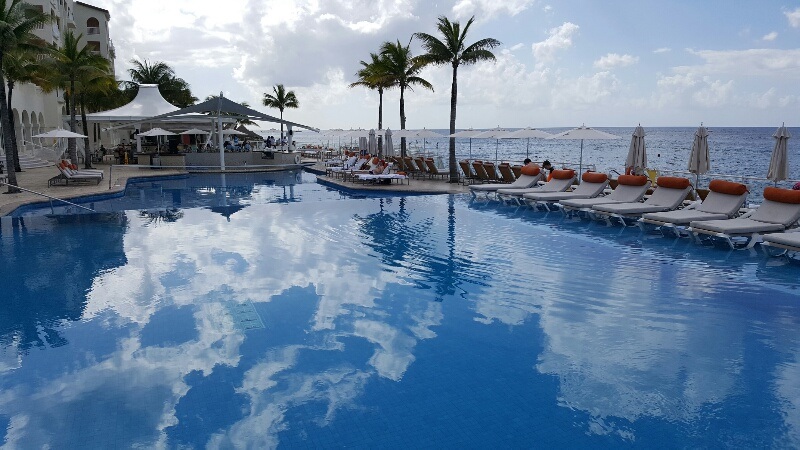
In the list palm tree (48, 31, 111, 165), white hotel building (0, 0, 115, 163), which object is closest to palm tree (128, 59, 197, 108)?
white hotel building (0, 0, 115, 163)

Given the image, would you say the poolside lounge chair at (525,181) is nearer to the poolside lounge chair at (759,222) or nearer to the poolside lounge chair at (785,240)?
the poolside lounge chair at (759,222)

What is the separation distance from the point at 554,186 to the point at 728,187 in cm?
445

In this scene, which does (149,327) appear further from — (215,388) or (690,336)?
(690,336)

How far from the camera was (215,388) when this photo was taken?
4.91 metres

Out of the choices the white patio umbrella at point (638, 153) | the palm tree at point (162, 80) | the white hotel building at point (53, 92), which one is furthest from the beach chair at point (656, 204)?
the palm tree at point (162, 80)

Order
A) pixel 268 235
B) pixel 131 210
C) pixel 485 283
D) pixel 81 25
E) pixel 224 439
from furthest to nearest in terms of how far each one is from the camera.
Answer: pixel 81 25 < pixel 131 210 < pixel 268 235 < pixel 485 283 < pixel 224 439

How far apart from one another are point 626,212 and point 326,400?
903 cm

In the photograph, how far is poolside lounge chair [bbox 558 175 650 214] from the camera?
12938mm

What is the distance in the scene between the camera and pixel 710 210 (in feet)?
36.8

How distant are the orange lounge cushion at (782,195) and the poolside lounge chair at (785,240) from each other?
3.68 ft

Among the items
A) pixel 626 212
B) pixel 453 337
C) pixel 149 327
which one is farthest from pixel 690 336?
pixel 626 212

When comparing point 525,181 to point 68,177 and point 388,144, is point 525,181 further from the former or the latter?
point 68,177

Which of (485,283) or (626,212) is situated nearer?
(485,283)

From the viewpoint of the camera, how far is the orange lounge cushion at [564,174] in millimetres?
→ 14934
